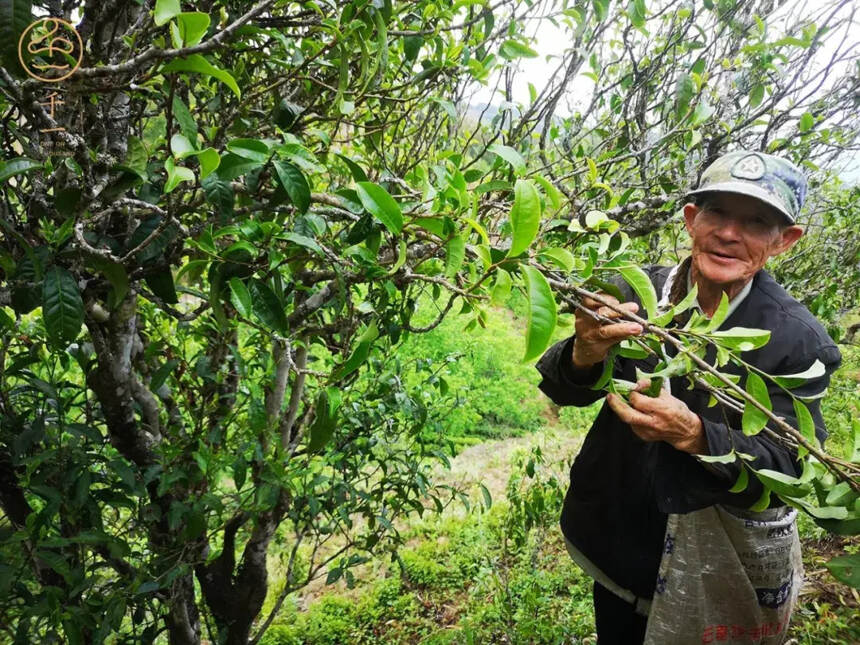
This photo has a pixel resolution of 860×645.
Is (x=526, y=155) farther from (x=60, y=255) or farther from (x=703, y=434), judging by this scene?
(x=60, y=255)

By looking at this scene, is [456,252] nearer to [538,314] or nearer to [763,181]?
[538,314]

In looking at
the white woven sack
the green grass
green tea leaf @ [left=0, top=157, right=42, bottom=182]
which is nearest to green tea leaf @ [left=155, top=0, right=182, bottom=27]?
green tea leaf @ [left=0, top=157, right=42, bottom=182]

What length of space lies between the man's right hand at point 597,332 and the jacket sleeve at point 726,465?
1.10 ft

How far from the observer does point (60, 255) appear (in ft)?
2.82

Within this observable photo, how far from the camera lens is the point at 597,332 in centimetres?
110

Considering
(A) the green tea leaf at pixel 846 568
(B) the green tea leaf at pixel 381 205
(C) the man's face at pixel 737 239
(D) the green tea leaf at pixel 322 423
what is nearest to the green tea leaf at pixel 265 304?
(D) the green tea leaf at pixel 322 423

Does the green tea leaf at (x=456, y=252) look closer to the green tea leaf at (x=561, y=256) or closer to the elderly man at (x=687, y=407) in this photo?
the green tea leaf at (x=561, y=256)

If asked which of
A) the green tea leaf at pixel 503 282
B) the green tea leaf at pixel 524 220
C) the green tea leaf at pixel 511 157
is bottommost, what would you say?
the green tea leaf at pixel 503 282

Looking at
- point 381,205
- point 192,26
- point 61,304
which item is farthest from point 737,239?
point 61,304

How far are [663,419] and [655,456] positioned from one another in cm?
51

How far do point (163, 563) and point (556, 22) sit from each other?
7.36 feet

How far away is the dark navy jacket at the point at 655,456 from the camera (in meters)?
1.39

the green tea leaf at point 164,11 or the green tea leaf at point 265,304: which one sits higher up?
the green tea leaf at point 164,11

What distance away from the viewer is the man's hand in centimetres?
125
